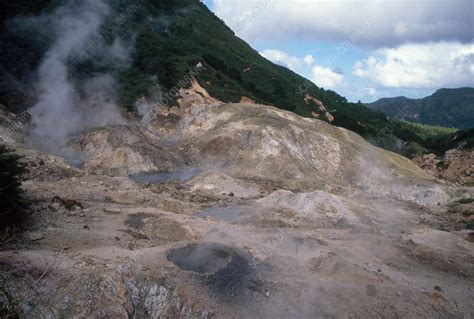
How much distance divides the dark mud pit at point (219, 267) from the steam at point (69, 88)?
907 inches

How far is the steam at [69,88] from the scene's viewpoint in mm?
38375

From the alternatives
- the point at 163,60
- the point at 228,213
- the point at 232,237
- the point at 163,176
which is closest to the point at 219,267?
the point at 232,237

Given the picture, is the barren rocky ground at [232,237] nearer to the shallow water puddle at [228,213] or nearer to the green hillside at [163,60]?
the shallow water puddle at [228,213]

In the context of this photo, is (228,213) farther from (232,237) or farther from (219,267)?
(219,267)

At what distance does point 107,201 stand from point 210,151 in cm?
1643

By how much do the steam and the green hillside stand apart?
A: 3.57 ft

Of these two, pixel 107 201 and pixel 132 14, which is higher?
pixel 132 14

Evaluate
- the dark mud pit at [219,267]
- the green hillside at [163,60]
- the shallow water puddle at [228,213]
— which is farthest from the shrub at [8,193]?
the green hillside at [163,60]

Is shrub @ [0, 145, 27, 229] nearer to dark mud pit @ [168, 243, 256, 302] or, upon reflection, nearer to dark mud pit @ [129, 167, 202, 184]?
dark mud pit @ [168, 243, 256, 302]

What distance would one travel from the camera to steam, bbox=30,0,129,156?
38375mm

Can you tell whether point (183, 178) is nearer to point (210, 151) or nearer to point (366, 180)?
point (210, 151)

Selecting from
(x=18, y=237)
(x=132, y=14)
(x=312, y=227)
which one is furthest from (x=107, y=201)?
(x=132, y=14)

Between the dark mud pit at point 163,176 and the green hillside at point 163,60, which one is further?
the green hillside at point 163,60

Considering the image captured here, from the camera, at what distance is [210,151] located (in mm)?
39000
